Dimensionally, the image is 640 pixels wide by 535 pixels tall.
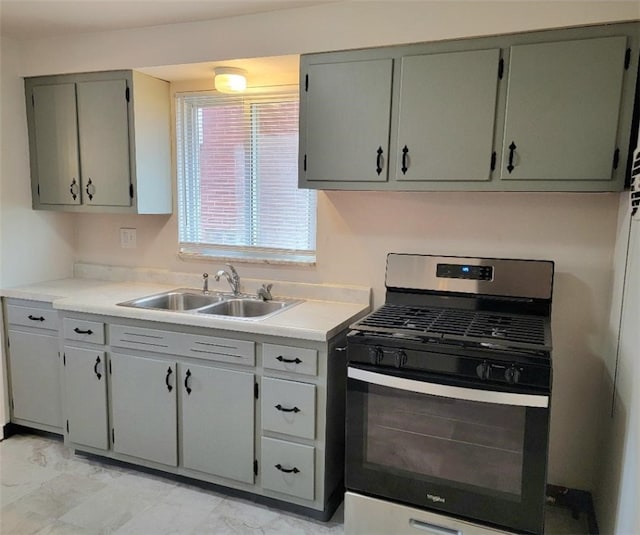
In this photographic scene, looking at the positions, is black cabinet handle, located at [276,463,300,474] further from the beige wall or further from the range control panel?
the range control panel

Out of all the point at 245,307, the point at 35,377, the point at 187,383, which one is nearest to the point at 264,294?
the point at 245,307

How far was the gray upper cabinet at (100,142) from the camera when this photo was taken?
2.75 meters

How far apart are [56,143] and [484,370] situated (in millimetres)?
2769

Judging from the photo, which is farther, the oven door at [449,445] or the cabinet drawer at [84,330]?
the cabinet drawer at [84,330]

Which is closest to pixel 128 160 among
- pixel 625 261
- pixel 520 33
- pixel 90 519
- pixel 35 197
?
pixel 35 197

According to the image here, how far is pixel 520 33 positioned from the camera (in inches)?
76.4

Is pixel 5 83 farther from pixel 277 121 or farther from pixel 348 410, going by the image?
pixel 348 410

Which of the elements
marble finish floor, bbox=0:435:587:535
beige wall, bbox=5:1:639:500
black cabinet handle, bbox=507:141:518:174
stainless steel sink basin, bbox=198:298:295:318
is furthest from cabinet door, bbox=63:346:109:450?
black cabinet handle, bbox=507:141:518:174

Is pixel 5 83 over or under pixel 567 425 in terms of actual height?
over

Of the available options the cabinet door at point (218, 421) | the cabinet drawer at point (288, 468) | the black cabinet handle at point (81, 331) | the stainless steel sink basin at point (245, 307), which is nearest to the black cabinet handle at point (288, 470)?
the cabinet drawer at point (288, 468)

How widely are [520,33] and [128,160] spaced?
Result: 2123 mm

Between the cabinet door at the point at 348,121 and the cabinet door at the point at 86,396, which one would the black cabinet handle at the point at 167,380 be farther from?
the cabinet door at the point at 348,121

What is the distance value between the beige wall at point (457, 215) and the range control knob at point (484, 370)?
780mm

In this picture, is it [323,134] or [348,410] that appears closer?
[348,410]
